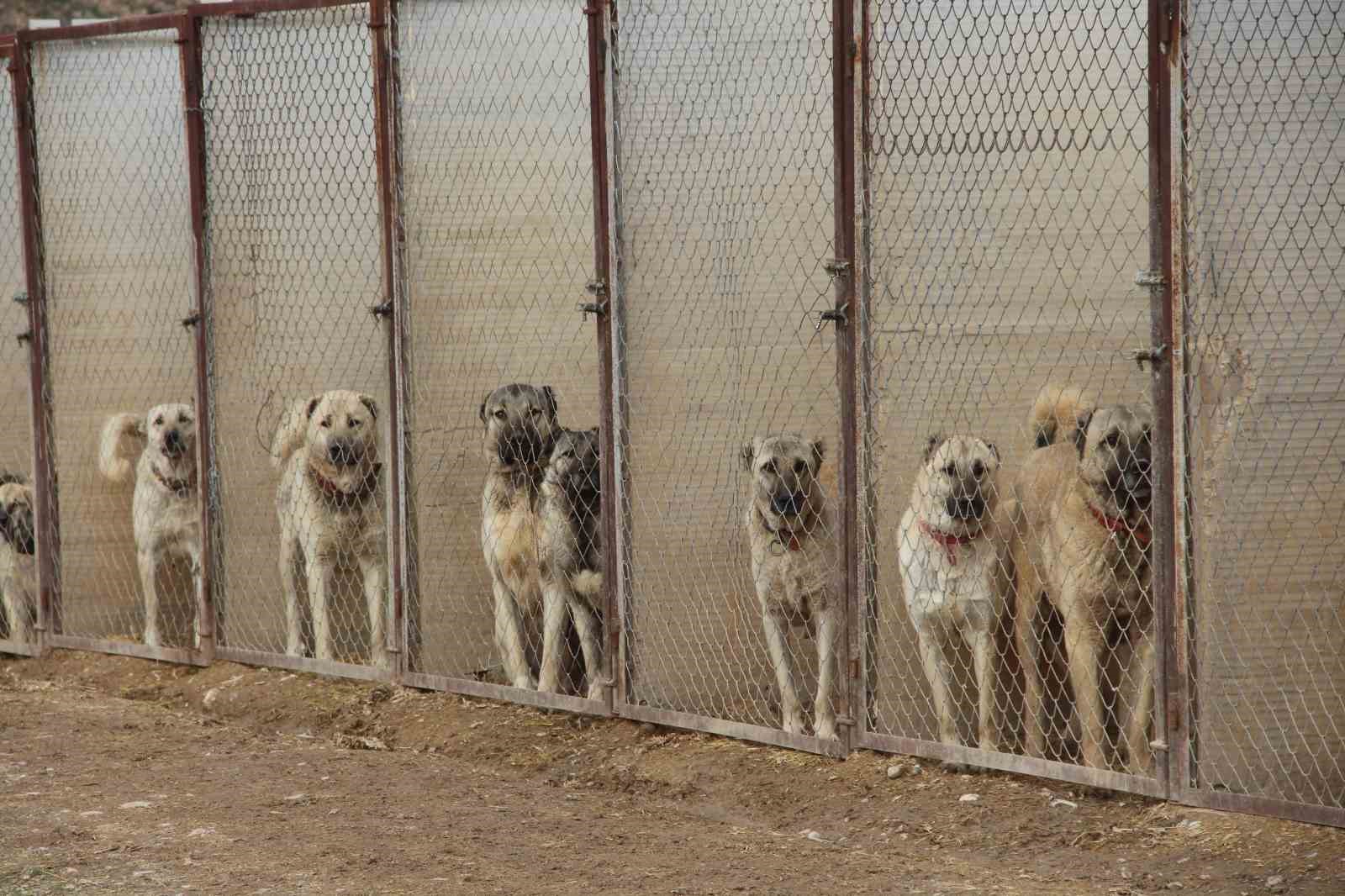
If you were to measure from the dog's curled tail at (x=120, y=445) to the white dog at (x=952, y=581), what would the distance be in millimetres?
3594

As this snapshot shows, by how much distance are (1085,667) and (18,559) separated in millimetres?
4838

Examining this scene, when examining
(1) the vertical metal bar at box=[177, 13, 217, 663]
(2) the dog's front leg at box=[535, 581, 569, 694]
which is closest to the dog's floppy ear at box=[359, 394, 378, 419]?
(1) the vertical metal bar at box=[177, 13, 217, 663]

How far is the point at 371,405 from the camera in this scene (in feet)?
22.1

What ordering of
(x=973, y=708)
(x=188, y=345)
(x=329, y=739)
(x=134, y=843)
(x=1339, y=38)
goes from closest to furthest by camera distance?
1. (x=1339, y=38)
2. (x=134, y=843)
3. (x=973, y=708)
4. (x=329, y=739)
5. (x=188, y=345)

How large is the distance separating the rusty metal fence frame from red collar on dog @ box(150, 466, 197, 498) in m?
0.32

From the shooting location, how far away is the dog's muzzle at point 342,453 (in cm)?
668

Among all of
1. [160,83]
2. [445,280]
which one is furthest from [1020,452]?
[160,83]

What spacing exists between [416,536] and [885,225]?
2265 mm

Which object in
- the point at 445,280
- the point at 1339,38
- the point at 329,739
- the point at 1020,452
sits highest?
the point at 1339,38

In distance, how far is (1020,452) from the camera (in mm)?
5652

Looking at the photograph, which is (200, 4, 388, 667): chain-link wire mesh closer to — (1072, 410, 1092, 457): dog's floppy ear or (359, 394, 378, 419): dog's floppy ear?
(359, 394, 378, 419): dog's floppy ear

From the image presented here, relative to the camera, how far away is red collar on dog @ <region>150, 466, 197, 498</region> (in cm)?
730

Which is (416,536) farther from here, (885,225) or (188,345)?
(885,225)

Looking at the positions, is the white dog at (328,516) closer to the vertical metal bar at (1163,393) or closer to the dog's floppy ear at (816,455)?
the dog's floppy ear at (816,455)
